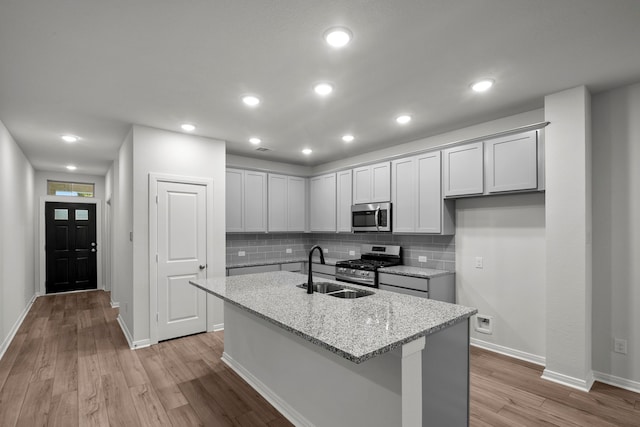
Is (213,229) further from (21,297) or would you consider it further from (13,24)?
(21,297)

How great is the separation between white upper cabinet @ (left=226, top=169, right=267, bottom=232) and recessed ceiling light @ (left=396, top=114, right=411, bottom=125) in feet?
8.29

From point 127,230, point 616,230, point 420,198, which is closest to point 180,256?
point 127,230

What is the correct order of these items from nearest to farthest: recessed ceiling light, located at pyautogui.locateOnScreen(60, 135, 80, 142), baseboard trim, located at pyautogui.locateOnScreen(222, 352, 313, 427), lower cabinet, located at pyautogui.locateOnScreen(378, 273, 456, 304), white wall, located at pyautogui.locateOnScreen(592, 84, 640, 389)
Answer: baseboard trim, located at pyautogui.locateOnScreen(222, 352, 313, 427)
white wall, located at pyautogui.locateOnScreen(592, 84, 640, 389)
lower cabinet, located at pyautogui.locateOnScreen(378, 273, 456, 304)
recessed ceiling light, located at pyautogui.locateOnScreen(60, 135, 80, 142)

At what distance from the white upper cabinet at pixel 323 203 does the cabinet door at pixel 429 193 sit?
64.2 inches

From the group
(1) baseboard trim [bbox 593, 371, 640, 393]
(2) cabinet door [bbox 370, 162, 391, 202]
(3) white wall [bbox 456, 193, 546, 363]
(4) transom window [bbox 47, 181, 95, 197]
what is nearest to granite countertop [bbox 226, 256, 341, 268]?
(2) cabinet door [bbox 370, 162, 391, 202]

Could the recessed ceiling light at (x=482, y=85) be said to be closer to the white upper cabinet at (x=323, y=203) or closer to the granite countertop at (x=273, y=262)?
the white upper cabinet at (x=323, y=203)

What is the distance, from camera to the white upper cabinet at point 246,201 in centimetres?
497

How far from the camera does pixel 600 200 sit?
292cm

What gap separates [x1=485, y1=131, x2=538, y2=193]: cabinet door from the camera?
10.4 feet

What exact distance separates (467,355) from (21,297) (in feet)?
20.2

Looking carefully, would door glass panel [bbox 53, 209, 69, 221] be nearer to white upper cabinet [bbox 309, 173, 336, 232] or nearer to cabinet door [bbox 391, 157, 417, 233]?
white upper cabinet [bbox 309, 173, 336, 232]

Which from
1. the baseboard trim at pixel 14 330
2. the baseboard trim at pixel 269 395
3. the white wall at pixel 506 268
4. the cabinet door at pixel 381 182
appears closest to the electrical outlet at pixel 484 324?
the white wall at pixel 506 268

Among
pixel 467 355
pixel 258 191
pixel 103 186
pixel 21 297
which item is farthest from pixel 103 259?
pixel 467 355

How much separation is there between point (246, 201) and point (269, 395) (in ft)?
10.2
